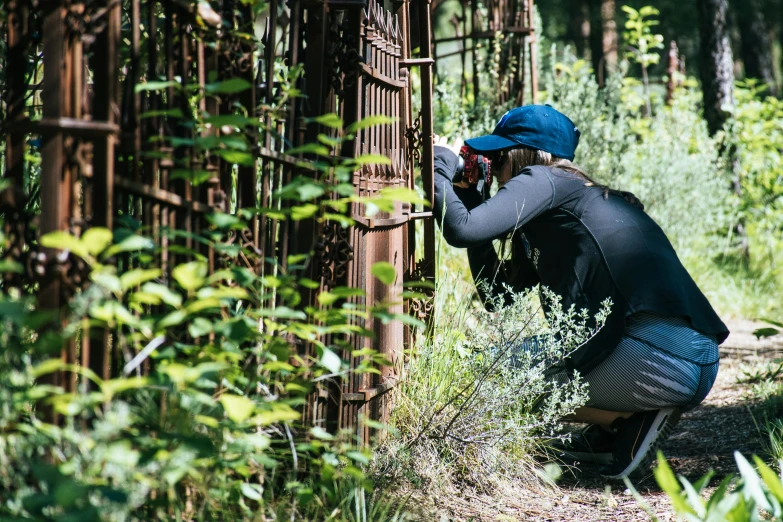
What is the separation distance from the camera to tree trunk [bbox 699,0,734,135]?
5.24 meters

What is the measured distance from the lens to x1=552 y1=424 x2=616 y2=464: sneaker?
3117 mm

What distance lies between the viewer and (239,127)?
1792 mm

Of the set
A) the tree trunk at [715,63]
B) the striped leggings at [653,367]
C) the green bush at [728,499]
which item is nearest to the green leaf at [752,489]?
the green bush at [728,499]

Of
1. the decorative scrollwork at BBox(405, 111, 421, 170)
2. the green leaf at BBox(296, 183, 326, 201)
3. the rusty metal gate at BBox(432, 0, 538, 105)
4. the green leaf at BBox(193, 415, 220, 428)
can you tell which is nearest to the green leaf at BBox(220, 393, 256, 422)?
the green leaf at BBox(193, 415, 220, 428)

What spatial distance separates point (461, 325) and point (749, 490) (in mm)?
1269

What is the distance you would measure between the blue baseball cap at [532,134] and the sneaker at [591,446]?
111 cm

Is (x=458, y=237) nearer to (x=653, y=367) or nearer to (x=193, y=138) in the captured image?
(x=653, y=367)

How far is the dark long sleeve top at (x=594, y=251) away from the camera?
113 inches

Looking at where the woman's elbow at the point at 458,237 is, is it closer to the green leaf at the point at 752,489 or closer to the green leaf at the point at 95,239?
the green leaf at the point at 752,489

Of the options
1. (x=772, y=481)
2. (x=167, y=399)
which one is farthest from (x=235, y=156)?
(x=772, y=481)

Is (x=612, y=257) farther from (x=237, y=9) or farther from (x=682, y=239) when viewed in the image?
(x=682, y=239)

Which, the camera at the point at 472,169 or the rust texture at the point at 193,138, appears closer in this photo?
the rust texture at the point at 193,138

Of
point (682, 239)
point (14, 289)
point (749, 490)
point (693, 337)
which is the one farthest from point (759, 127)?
point (14, 289)

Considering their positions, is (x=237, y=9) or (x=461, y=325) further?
(x=461, y=325)
